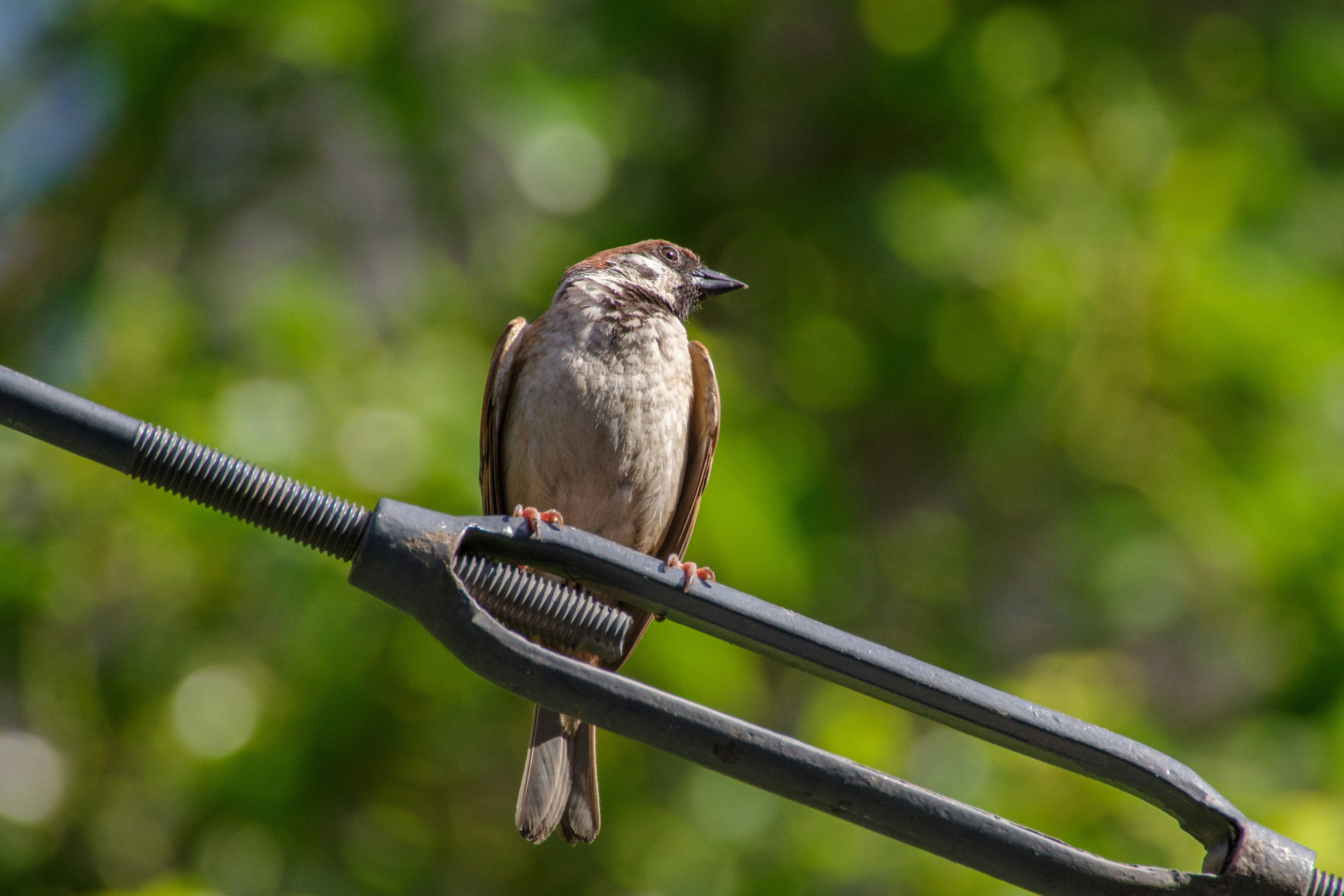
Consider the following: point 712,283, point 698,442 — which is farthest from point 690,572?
point 712,283

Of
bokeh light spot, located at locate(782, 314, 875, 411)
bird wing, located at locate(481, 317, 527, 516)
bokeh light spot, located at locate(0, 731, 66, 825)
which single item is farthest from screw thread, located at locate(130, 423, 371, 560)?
bokeh light spot, located at locate(782, 314, 875, 411)

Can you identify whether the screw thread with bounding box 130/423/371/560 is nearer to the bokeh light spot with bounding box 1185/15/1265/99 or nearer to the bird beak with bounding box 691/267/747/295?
the bird beak with bounding box 691/267/747/295

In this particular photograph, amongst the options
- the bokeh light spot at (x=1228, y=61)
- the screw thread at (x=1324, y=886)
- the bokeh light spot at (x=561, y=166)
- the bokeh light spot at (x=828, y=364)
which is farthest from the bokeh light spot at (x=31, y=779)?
the bokeh light spot at (x=1228, y=61)

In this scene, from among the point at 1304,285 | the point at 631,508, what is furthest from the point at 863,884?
the point at 1304,285

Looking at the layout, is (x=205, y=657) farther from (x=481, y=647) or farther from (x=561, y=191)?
(x=481, y=647)

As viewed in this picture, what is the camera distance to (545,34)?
219 inches

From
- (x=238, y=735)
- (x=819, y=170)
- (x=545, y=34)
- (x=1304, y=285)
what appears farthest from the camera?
(x=819, y=170)

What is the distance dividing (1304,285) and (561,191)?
2.91 m

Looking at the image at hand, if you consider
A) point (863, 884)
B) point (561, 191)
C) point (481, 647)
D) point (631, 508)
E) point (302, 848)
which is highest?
point (561, 191)

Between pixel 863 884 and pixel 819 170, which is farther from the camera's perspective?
pixel 819 170

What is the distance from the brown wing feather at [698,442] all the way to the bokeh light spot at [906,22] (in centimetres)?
202

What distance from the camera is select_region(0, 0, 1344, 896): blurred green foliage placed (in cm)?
439

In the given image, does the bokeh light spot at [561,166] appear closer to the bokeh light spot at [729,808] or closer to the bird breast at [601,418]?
the bird breast at [601,418]

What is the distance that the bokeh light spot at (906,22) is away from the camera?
5676 mm
